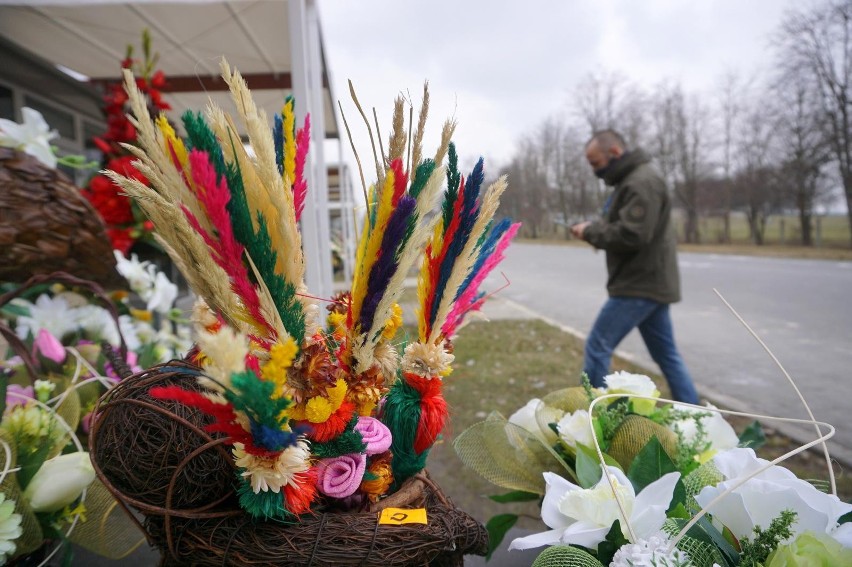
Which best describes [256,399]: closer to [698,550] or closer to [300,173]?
[300,173]

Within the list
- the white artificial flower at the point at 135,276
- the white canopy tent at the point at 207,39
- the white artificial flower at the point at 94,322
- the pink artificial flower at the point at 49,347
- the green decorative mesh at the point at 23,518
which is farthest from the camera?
the white canopy tent at the point at 207,39

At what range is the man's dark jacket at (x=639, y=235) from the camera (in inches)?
127

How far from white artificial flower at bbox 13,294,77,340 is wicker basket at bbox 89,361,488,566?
35.2 inches

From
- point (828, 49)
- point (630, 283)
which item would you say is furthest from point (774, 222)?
point (630, 283)

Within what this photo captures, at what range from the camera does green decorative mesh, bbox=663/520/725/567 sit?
0.60m

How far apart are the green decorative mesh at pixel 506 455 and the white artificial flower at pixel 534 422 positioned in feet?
0.06

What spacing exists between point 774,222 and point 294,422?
37687mm

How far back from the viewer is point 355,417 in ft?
2.37

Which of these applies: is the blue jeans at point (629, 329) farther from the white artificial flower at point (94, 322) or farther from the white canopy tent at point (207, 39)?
the white artificial flower at point (94, 322)

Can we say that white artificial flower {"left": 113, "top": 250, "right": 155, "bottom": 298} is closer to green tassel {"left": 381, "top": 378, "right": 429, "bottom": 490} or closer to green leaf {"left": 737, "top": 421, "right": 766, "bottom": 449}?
green tassel {"left": 381, "top": 378, "right": 429, "bottom": 490}

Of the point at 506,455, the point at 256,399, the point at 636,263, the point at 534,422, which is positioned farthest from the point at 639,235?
the point at 256,399

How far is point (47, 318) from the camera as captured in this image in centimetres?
142

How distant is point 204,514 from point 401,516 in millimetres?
238

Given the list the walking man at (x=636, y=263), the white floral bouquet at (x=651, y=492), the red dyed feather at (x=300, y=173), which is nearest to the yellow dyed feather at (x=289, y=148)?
the red dyed feather at (x=300, y=173)
